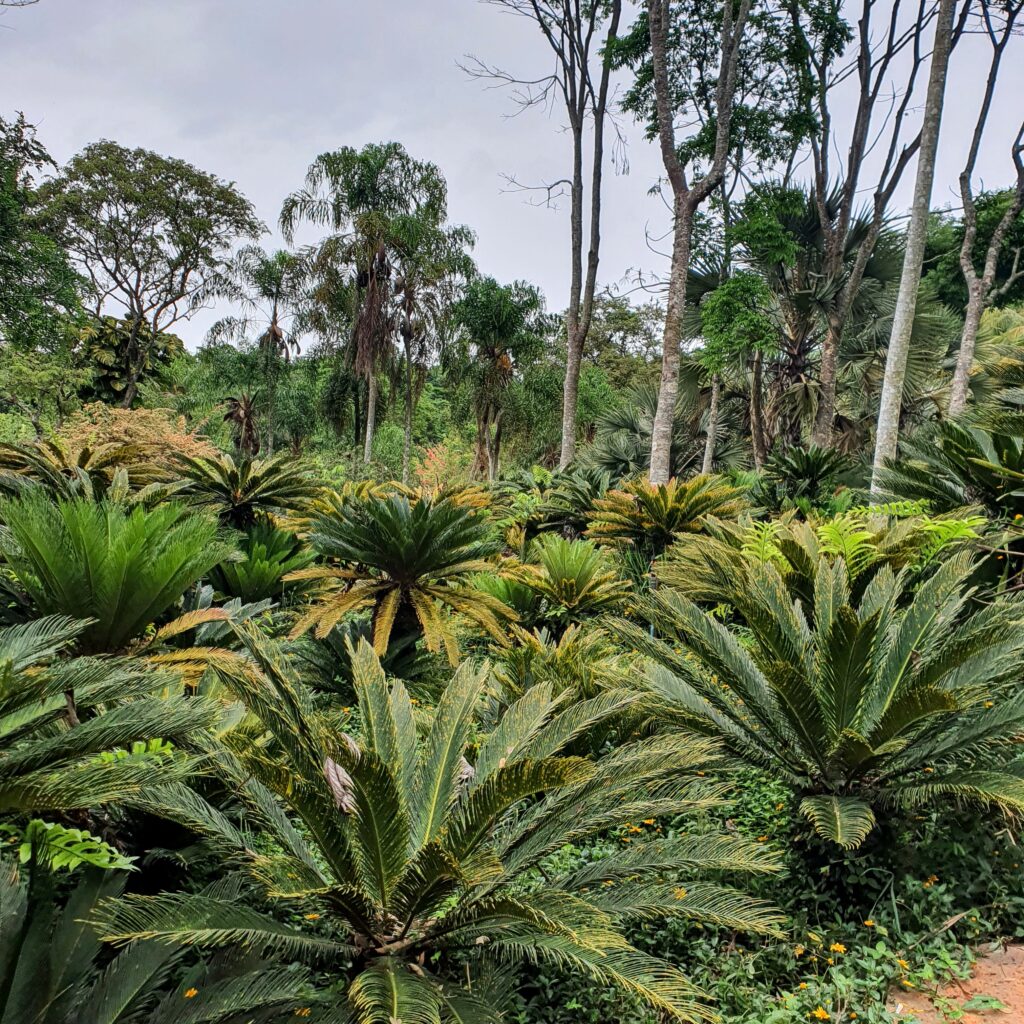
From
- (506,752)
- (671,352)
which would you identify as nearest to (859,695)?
(506,752)

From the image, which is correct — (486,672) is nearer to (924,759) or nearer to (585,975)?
(585,975)

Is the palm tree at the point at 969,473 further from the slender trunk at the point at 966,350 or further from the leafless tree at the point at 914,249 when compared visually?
the slender trunk at the point at 966,350

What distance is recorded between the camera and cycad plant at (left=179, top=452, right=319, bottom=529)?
6273 mm

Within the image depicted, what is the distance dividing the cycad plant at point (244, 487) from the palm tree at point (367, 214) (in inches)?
473

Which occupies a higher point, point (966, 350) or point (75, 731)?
point (966, 350)

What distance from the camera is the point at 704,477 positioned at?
6.77 m

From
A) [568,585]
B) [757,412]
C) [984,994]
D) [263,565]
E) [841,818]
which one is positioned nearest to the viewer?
[984,994]

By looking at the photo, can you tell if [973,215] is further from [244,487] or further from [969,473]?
[244,487]

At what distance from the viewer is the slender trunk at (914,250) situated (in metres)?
7.23

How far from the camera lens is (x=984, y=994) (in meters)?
1.73

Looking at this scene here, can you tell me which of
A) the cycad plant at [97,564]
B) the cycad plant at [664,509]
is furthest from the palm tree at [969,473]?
the cycad plant at [97,564]

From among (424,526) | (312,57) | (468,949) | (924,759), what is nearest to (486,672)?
(468,949)

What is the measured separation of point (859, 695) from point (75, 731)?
97.0 inches

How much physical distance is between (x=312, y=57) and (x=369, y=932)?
45.3 feet
